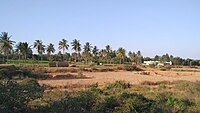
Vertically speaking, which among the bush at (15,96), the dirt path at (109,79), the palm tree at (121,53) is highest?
the palm tree at (121,53)

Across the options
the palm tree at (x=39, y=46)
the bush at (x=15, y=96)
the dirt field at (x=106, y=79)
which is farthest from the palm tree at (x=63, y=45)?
the bush at (x=15, y=96)

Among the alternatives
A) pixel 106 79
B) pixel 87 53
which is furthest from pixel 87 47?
pixel 106 79

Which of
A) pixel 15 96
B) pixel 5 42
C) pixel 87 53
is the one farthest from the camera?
pixel 87 53

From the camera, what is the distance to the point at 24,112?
13.4 m

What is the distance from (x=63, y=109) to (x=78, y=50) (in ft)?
434

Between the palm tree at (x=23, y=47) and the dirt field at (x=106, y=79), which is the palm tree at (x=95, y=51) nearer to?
the palm tree at (x=23, y=47)

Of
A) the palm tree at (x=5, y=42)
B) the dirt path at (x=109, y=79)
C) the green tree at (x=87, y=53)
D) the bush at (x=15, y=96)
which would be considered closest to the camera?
the bush at (x=15, y=96)

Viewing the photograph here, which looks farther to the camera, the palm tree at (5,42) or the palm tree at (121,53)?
the palm tree at (121,53)

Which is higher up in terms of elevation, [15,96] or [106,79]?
[15,96]

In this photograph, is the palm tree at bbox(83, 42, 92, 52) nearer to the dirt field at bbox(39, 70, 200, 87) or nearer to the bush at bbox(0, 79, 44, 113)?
the dirt field at bbox(39, 70, 200, 87)

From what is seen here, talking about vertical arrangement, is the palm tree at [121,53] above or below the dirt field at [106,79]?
above

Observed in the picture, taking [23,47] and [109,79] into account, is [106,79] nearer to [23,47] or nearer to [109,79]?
[109,79]

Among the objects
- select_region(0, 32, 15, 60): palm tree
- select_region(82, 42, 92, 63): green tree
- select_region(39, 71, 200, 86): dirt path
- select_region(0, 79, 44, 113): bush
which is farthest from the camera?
select_region(82, 42, 92, 63): green tree

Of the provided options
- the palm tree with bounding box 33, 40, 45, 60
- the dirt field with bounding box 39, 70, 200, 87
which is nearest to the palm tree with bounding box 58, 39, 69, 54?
the palm tree with bounding box 33, 40, 45, 60
